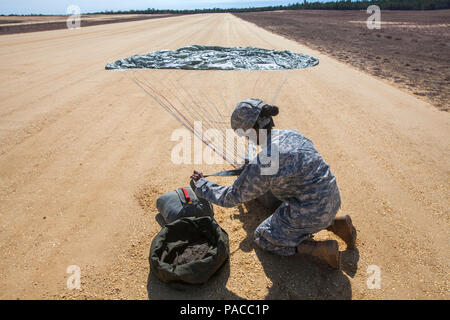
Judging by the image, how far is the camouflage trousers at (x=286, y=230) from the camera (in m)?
2.27

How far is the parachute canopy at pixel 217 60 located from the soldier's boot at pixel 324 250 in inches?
290

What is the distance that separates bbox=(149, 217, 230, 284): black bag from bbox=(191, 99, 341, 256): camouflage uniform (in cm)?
33

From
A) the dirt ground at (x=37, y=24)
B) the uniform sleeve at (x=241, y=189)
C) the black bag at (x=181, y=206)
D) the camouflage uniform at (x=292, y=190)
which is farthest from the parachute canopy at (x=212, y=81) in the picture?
the dirt ground at (x=37, y=24)

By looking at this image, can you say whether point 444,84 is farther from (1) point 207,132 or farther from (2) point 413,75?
(1) point 207,132

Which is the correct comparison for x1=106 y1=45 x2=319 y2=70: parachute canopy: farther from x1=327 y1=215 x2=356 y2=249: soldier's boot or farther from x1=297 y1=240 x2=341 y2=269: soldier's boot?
x1=297 y1=240 x2=341 y2=269: soldier's boot

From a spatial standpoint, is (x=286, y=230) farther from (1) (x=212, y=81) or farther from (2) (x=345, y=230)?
(1) (x=212, y=81)

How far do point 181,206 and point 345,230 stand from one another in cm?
153

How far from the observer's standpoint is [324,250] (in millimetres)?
2271

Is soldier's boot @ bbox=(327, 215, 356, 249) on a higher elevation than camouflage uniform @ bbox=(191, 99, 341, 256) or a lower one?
lower

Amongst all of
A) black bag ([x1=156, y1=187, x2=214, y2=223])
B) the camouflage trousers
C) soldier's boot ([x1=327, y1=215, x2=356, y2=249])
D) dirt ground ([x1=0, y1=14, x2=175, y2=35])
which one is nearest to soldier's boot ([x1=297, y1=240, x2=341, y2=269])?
the camouflage trousers

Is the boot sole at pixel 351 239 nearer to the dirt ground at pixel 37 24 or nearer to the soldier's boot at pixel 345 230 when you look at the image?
the soldier's boot at pixel 345 230

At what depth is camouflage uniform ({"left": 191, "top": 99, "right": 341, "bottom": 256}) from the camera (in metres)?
2.10
